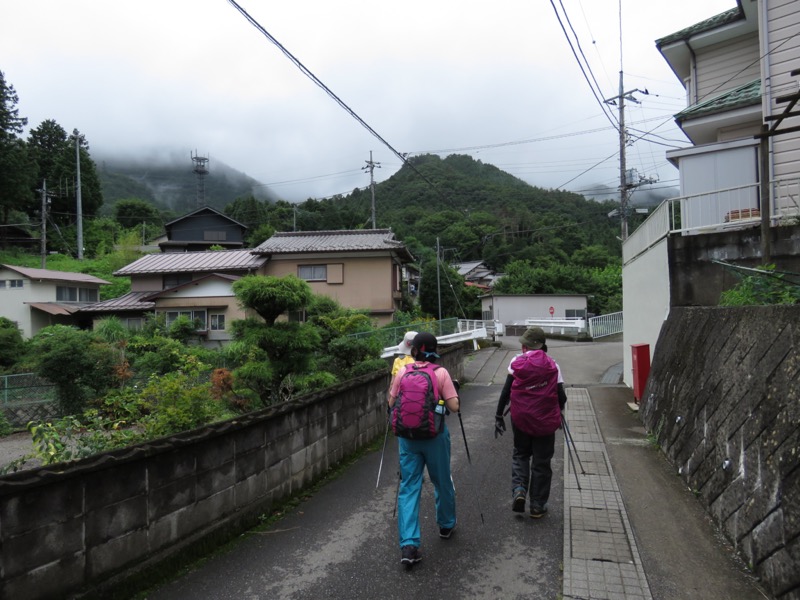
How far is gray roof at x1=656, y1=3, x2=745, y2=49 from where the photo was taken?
37.8ft

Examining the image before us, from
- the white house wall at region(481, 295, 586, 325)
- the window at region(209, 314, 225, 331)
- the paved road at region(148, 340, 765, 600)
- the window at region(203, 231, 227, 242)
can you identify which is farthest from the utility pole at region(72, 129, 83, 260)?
the paved road at region(148, 340, 765, 600)

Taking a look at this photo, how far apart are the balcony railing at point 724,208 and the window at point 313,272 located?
17.2 m

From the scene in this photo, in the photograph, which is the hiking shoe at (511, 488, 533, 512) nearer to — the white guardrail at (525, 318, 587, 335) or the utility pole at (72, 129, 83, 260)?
the white guardrail at (525, 318, 587, 335)

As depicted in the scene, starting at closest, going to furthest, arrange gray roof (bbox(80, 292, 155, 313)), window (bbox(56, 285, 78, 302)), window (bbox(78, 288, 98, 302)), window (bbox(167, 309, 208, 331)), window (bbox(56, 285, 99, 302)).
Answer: window (bbox(167, 309, 208, 331))
gray roof (bbox(80, 292, 155, 313))
window (bbox(56, 285, 78, 302))
window (bbox(56, 285, 99, 302))
window (bbox(78, 288, 98, 302))

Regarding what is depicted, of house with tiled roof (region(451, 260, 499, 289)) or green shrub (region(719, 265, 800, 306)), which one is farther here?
house with tiled roof (region(451, 260, 499, 289))

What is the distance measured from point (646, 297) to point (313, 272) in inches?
661

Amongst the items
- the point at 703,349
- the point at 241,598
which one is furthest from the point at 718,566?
the point at 241,598

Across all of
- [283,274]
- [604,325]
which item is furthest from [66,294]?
[604,325]

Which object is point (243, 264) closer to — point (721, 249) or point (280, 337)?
point (280, 337)

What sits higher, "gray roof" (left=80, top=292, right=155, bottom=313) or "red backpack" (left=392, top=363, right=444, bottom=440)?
"gray roof" (left=80, top=292, right=155, bottom=313)

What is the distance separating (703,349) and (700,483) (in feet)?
5.48

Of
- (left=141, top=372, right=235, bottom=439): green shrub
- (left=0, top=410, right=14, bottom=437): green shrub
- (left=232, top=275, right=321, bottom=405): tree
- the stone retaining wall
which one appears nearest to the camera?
the stone retaining wall

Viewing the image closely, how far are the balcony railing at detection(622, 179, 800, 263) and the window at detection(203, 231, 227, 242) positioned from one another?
4156 centimetres

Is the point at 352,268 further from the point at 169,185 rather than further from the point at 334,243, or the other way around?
the point at 169,185
